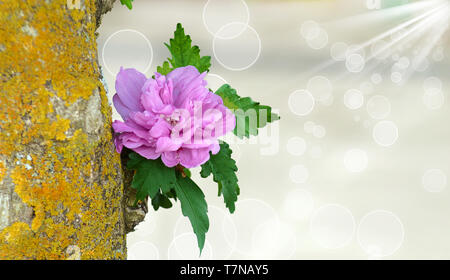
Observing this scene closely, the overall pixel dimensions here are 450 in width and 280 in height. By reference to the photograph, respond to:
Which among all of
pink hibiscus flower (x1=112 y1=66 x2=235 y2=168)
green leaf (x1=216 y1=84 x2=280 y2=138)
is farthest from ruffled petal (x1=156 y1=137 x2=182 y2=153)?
green leaf (x1=216 y1=84 x2=280 y2=138)

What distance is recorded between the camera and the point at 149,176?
1.47ft

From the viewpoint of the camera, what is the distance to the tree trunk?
38 centimetres

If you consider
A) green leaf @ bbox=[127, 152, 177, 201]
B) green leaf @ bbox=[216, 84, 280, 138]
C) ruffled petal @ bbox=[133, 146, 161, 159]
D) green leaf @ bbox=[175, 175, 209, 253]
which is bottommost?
green leaf @ bbox=[175, 175, 209, 253]

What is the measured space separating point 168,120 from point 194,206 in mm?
97

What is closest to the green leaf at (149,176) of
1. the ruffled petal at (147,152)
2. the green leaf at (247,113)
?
the ruffled petal at (147,152)

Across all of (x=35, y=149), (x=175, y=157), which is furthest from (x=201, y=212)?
(x=35, y=149)

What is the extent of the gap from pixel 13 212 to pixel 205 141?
0.62 feet

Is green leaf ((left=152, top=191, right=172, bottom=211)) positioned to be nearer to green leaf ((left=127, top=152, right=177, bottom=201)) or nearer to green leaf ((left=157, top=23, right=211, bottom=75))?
green leaf ((left=127, top=152, right=177, bottom=201))

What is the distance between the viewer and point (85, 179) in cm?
41

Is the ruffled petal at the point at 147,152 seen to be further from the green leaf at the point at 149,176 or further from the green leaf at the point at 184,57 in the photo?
the green leaf at the point at 184,57

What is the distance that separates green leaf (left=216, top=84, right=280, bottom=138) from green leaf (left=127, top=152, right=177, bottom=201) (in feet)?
0.36

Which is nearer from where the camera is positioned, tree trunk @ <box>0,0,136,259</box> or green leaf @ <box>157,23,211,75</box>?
tree trunk @ <box>0,0,136,259</box>
